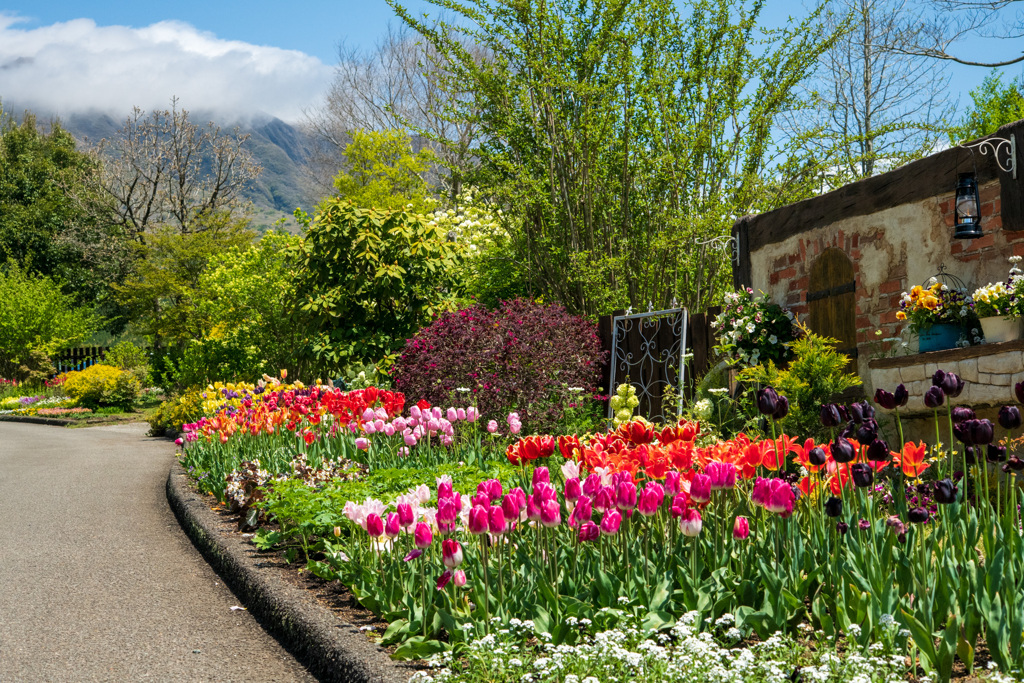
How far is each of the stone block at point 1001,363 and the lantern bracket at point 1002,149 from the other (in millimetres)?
1219

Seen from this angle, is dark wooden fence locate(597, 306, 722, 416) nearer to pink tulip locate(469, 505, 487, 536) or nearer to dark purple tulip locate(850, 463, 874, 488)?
dark purple tulip locate(850, 463, 874, 488)

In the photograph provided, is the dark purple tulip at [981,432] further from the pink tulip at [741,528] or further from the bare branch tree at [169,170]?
the bare branch tree at [169,170]

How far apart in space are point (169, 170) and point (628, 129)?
23.9m

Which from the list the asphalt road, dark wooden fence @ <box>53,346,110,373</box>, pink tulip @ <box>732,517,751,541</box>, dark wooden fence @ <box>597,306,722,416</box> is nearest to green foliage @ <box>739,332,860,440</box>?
dark wooden fence @ <box>597,306,722,416</box>

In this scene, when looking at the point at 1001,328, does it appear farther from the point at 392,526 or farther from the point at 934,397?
the point at 392,526

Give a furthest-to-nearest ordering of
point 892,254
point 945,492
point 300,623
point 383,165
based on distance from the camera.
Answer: point 383,165
point 892,254
point 300,623
point 945,492

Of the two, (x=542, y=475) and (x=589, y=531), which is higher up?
(x=542, y=475)

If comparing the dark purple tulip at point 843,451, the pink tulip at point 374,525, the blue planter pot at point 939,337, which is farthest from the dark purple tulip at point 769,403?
the blue planter pot at point 939,337

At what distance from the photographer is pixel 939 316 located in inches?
214

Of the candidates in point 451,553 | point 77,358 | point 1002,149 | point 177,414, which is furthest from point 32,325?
point 1002,149

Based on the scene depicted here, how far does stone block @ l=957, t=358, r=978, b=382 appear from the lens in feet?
16.2

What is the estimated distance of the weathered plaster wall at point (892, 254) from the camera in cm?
536

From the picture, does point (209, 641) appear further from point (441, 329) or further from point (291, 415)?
point (441, 329)

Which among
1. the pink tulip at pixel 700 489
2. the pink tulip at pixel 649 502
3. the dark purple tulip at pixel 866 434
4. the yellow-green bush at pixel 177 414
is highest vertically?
the dark purple tulip at pixel 866 434
